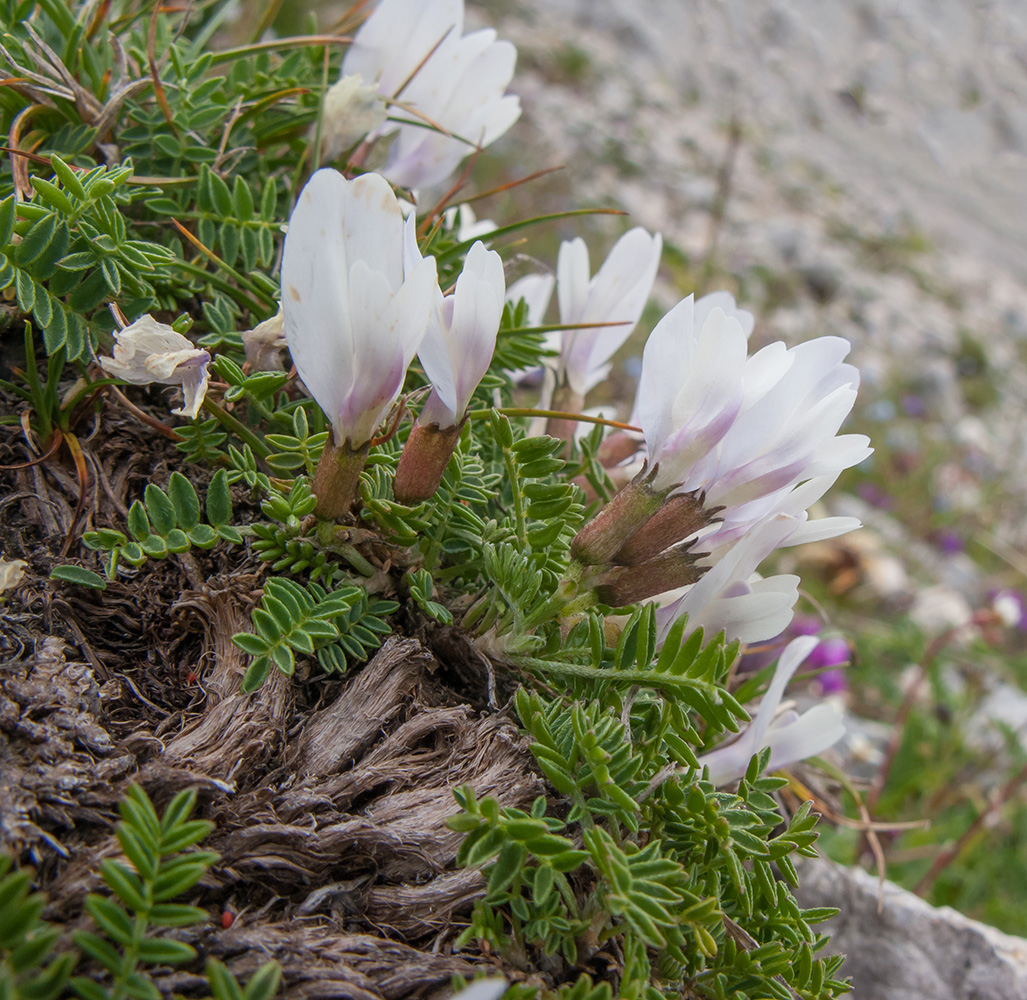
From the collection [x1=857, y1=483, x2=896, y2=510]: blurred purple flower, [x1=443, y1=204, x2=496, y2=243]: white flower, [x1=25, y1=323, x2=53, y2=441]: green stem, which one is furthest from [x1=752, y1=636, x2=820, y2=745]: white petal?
[x1=857, y1=483, x2=896, y2=510]: blurred purple flower

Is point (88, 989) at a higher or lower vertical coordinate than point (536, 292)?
lower

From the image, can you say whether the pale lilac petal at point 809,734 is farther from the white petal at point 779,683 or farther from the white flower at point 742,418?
the white flower at point 742,418

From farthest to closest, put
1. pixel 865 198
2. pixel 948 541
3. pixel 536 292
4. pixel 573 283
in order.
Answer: pixel 865 198
pixel 948 541
pixel 536 292
pixel 573 283

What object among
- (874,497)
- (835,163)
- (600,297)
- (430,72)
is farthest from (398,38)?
(835,163)

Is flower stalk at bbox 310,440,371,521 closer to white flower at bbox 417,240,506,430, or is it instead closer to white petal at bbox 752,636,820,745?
white flower at bbox 417,240,506,430

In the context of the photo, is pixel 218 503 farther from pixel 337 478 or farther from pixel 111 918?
pixel 111 918

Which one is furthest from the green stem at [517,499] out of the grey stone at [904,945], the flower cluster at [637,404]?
the grey stone at [904,945]
